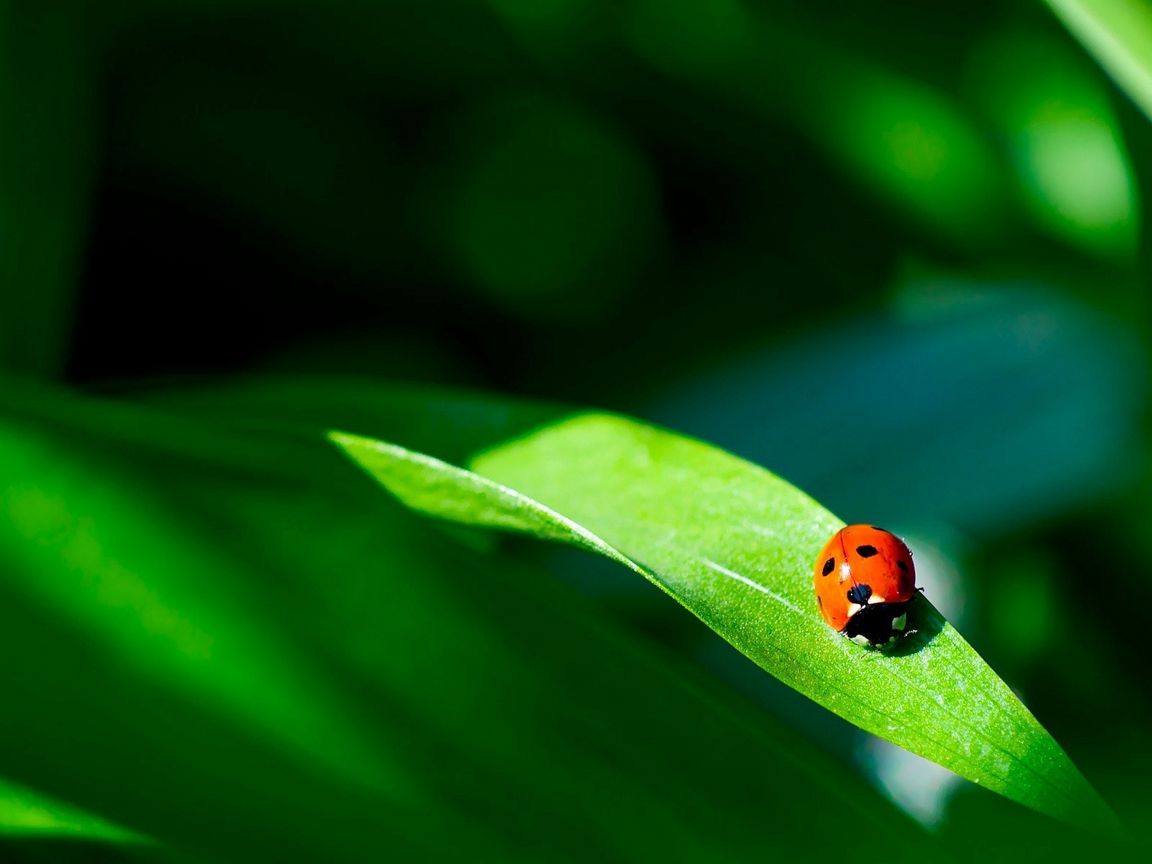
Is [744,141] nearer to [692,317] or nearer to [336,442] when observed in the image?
[692,317]

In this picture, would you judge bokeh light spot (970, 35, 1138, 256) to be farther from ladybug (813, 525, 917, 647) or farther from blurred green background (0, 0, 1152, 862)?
ladybug (813, 525, 917, 647)

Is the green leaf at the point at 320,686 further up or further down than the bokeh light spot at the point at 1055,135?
further down

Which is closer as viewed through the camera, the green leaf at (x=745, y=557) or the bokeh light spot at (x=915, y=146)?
the green leaf at (x=745, y=557)

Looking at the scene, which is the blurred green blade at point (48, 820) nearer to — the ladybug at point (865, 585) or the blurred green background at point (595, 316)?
the blurred green background at point (595, 316)

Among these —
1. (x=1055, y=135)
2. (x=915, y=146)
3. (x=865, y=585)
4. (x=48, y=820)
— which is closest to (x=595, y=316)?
(x=915, y=146)

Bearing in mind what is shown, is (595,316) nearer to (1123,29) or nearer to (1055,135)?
(1055,135)

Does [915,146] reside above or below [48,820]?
above

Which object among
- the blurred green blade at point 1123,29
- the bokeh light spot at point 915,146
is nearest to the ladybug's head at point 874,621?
the blurred green blade at point 1123,29

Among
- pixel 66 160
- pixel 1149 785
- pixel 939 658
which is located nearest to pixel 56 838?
pixel 939 658
